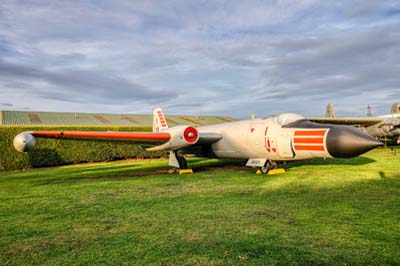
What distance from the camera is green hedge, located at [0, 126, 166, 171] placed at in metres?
16.6

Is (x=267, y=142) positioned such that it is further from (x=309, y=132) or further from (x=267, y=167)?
(x=309, y=132)

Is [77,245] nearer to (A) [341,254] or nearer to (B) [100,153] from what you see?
(A) [341,254]

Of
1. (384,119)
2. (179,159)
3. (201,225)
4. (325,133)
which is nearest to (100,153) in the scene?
(179,159)

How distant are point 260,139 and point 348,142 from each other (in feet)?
10.3

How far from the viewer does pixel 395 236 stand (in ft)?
13.6

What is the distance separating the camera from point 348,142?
7.85m

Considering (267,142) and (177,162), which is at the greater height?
(267,142)

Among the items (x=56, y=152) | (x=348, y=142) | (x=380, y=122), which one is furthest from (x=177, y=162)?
(x=380, y=122)

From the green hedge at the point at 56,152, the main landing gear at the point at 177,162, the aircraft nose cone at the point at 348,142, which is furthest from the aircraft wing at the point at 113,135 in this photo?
the aircraft nose cone at the point at 348,142

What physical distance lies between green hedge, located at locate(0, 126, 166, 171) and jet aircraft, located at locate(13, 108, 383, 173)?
4.83 meters

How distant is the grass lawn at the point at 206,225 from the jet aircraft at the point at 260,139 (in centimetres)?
114

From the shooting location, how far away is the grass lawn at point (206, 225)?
3.62 metres

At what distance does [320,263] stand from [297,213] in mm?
2126

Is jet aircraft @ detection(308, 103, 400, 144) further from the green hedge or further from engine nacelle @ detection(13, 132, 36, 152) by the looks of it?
engine nacelle @ detection(13, 132, 36, 152)
